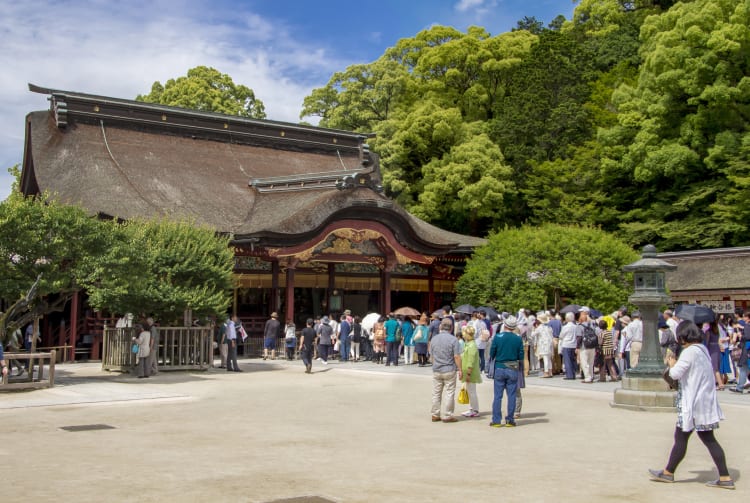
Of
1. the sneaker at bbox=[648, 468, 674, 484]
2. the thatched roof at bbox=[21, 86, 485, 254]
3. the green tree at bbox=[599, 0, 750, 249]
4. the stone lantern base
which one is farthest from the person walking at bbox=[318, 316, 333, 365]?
the green tree at bbox=[599, 0, 750, 249]

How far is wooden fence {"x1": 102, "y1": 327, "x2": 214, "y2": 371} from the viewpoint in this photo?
68.9 ft

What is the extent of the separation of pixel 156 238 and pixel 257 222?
8.57 meters

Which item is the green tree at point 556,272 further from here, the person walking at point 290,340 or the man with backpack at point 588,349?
the man with backpack at point 588,349

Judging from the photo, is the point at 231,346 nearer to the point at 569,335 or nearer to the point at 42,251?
the point at 42,251

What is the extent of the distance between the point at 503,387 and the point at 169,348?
12.6m

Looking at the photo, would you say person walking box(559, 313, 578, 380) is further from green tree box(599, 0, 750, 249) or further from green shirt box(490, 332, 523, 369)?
green tree box(599, 0, 750, 249)

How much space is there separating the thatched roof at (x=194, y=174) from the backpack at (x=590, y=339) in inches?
464

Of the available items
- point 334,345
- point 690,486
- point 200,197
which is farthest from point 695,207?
point 690,486

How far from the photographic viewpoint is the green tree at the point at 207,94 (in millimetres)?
49531

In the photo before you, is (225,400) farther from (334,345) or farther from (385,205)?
(385,205)

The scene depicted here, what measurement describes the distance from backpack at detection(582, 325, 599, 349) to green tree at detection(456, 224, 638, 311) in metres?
7.98

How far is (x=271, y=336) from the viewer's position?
87.1 feet

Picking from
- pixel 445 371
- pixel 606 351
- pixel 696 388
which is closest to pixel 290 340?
pixel 606 351

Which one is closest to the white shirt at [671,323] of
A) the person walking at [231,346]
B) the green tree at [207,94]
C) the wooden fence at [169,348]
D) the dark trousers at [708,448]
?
the dark trousers at [708,448]
